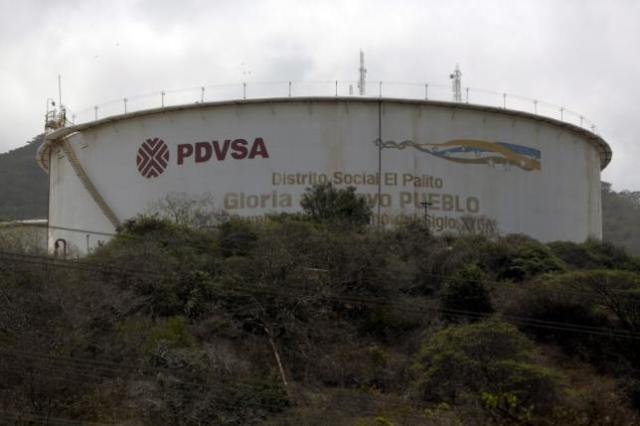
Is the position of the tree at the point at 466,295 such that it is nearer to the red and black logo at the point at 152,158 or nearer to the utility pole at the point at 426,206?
→ the utility pole at the point at 426,206

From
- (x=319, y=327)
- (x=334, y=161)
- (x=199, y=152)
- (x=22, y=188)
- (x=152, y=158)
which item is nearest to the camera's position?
(x=319, y=327)

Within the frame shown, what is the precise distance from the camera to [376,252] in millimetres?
34406

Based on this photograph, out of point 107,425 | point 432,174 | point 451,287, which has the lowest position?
point 107,425

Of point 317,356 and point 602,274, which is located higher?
point 602,274

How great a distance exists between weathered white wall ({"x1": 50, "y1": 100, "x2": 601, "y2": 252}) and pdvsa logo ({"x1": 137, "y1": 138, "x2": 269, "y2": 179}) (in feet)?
0.51

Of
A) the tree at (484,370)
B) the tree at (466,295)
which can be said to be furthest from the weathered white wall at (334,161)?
the tree at (484,370)

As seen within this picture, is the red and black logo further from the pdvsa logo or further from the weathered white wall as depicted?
the weathered white wall

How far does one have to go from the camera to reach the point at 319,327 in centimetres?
3139

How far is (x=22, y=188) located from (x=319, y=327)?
168 ft

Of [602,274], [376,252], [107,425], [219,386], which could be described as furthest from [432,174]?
[107,425]

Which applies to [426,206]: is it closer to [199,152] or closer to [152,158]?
[199,152]

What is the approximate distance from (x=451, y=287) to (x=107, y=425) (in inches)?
439

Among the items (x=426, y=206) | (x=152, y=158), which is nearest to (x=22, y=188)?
(x=152, y=158)

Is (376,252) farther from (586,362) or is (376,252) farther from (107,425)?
(107,425)
